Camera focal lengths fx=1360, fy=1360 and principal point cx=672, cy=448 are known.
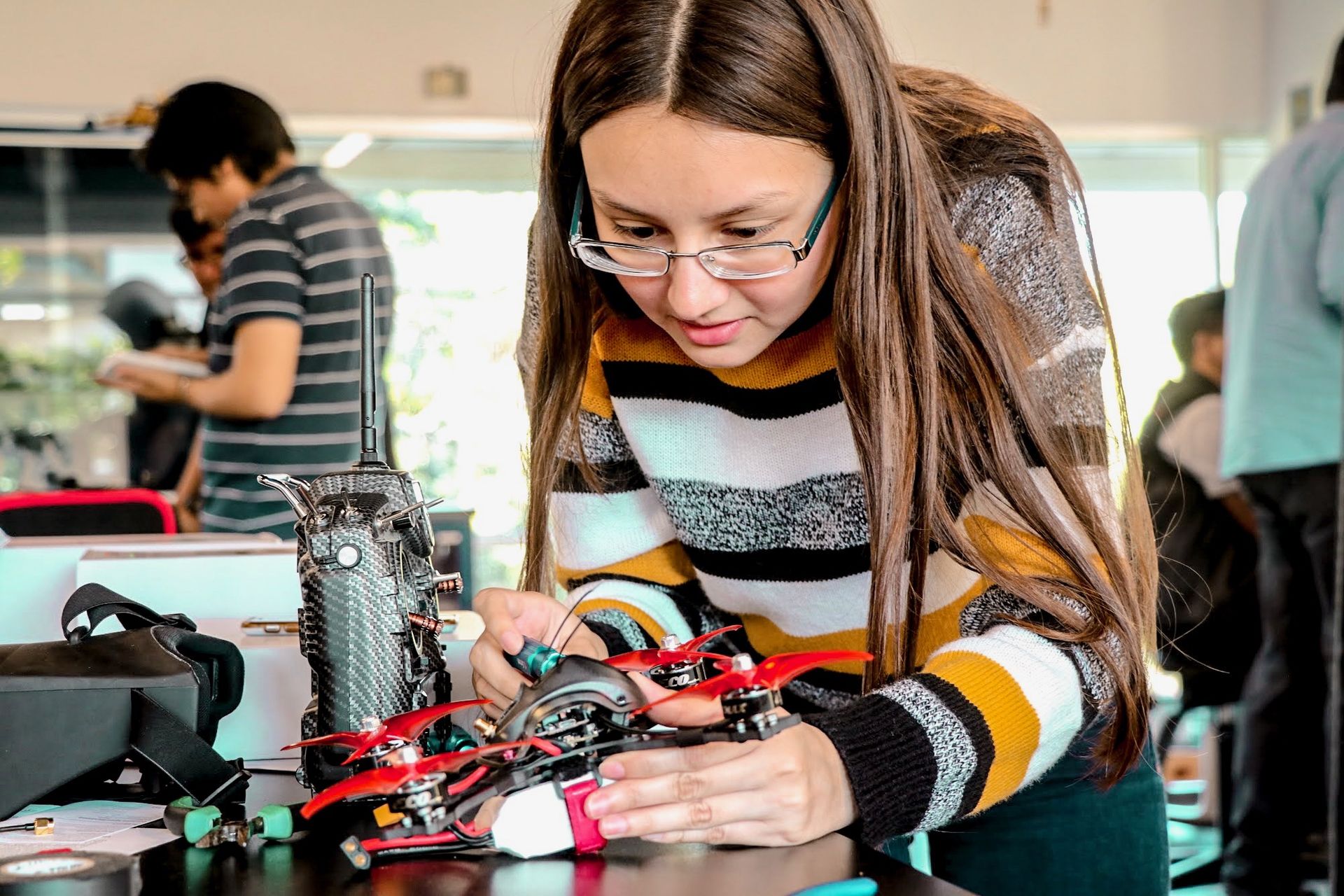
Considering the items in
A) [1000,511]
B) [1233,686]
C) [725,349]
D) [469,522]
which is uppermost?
[725,349]

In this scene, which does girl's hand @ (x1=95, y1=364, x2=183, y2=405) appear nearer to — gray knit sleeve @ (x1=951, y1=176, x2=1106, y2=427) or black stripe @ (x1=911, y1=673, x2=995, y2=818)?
gray knit sleeve @ (x1=951, y1=176, x2=1106, y2=427)

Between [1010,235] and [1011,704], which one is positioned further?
[1010,235]

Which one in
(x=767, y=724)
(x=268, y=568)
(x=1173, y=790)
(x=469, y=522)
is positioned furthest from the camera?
(x=1173, y=790)

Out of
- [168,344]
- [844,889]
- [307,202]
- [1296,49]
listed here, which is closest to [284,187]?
[307,202]

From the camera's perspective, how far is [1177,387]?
3107mm

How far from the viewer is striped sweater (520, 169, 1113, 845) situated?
2.41 feet

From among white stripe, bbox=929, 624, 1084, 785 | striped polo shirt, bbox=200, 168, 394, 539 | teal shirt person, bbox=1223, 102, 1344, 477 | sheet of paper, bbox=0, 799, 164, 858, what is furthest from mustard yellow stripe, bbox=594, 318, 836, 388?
teal shirt person, bbox=1223, 102, 1344, 477

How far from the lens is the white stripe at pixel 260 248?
201cm

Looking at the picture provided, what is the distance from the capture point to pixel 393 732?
0.72m

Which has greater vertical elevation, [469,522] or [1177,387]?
[1177,387]

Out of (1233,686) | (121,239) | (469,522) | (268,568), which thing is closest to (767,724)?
(268,568)

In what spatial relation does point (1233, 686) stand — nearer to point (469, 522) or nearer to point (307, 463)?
point (469, 522)

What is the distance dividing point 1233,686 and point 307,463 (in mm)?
1877

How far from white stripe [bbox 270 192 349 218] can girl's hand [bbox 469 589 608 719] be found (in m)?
1.27
